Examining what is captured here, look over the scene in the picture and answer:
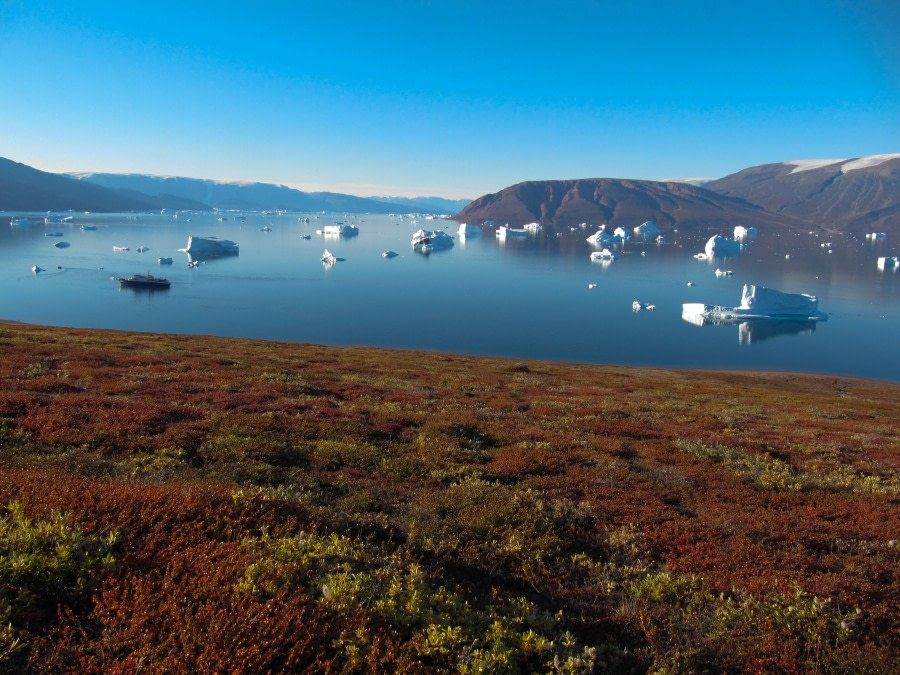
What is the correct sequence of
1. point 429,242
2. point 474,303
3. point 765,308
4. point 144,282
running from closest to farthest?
point 765,308
point 144,282
point 474,303
point 429,242

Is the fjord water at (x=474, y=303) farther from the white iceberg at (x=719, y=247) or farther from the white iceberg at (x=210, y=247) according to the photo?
the white iceberg at (x=719, y=247)

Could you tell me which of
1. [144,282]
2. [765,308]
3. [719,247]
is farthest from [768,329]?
[719,247]

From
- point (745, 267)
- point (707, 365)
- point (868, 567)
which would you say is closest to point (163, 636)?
point (868, 567)

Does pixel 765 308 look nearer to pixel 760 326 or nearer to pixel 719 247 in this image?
pixel 760 326

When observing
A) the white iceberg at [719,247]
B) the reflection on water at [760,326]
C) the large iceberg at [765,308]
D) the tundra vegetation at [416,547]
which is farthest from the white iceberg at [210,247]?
the white iceberg at [719,247]

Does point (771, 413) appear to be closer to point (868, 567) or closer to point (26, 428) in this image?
point (868, 567)

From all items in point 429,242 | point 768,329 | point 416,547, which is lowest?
point 768,329
